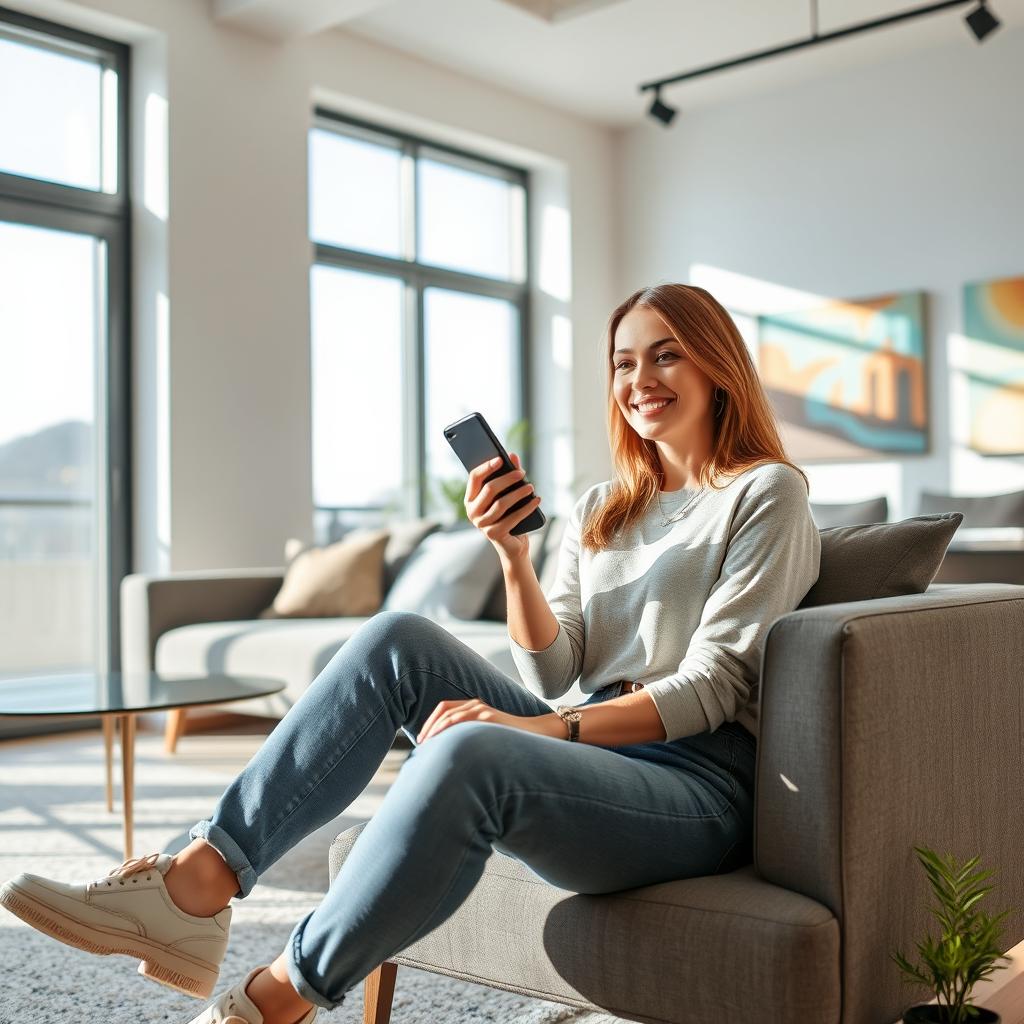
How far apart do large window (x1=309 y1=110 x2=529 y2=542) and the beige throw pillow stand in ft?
4.56

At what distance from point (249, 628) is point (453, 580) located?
678mm

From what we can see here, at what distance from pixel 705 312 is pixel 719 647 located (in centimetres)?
49

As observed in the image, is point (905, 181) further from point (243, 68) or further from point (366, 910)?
point (366, 910)

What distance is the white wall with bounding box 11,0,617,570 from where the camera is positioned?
486 centimetres

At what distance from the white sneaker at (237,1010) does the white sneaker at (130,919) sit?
0.10 meters

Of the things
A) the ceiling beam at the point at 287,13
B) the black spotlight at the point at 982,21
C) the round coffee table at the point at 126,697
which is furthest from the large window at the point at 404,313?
the black spotlight at the point at 982,21

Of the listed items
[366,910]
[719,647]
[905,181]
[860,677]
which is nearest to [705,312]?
[719,647]

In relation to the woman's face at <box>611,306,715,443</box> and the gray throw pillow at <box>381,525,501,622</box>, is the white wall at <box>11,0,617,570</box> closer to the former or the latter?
the gray throw pillow at <box>381,525,501,622</box>

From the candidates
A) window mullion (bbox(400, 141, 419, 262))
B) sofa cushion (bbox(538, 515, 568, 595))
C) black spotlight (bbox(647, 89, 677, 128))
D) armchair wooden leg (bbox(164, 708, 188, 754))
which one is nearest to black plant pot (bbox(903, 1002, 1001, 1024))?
sofa cushion (bbox(538, 515, 568, 595))

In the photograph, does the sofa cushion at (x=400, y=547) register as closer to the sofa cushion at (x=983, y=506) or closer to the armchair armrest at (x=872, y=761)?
the sofa cushion at (x=983, y=506)

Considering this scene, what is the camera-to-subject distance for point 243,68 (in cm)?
513

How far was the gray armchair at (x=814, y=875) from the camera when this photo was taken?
1.24m

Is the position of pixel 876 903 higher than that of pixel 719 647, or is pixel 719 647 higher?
pixel 719 647

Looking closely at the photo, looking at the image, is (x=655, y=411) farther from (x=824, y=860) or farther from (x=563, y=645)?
(x=824, y=860)
